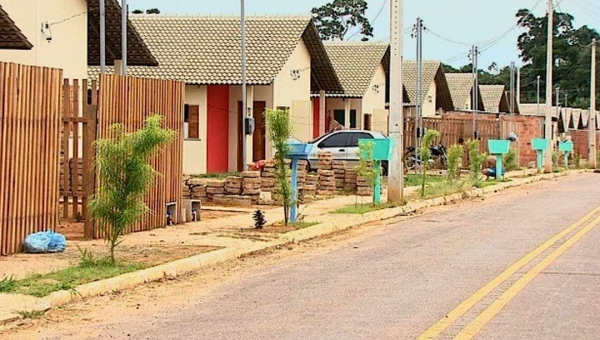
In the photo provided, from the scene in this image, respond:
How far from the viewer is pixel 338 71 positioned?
48.2 metres

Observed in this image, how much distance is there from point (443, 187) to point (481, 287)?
1864cm

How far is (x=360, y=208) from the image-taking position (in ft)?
76.8

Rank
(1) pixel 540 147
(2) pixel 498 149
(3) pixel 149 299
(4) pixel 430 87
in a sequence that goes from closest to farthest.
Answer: (3) pixel 149 299
(2) pixel 498 149
(1) pixel 540 147
(4) pixel 430 87

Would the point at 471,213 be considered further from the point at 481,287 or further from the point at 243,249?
the point at 481,287

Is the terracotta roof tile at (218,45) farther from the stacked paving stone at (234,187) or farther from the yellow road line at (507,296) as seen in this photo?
the yellow road line at (507,296)

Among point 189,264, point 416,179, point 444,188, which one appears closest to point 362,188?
point 444,188

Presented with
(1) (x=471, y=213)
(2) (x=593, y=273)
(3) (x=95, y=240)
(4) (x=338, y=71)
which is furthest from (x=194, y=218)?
(4) (x=338, y=71)

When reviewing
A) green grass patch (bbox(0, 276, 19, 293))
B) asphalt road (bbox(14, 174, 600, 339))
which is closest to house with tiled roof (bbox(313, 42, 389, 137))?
asphalt road (bbox(14, 174, 600, 339))

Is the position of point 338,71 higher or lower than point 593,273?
higher

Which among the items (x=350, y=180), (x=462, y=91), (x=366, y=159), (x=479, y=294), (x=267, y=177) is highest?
(x=462, y=91)

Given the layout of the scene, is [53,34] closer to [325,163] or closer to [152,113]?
[152,113]

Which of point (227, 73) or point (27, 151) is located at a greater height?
point (227, 73)

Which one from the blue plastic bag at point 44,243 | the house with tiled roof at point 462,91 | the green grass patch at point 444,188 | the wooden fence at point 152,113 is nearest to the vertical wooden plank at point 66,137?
the wooden fence at point 152,113

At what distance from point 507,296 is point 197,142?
988 inches
